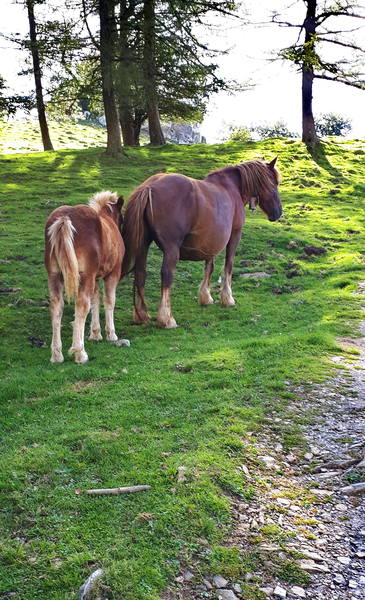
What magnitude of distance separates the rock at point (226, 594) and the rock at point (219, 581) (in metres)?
0.04

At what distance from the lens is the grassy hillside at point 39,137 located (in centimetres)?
3692

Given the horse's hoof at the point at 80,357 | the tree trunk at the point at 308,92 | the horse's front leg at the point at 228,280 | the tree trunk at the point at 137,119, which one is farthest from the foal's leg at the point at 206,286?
the tree trunk at the point at 137,119

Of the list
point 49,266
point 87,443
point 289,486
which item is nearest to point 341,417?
point 289,486

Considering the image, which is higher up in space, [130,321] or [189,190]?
[189,190]

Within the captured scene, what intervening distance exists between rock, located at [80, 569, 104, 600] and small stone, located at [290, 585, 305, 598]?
1.27 metres

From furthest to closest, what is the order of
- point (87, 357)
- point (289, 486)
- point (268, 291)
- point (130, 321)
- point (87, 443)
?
point (268, 291), point (130, 321), point (87, 357), point (87, 443), point (289, 486)

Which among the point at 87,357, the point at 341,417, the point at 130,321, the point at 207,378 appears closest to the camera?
the point at 341,417

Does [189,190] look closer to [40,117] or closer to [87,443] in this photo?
[87,443]

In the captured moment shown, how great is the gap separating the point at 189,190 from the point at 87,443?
5.63 metres

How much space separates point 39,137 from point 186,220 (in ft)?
123

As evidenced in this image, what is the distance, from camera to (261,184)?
37.4 feet

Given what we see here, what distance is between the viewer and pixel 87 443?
509 cm

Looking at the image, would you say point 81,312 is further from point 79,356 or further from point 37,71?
point 37,71

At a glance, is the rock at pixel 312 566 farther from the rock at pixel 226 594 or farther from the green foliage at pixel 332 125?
the green foliage at pixel 332 125
